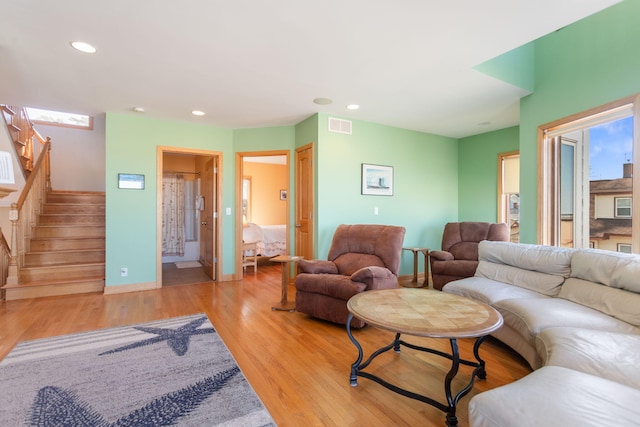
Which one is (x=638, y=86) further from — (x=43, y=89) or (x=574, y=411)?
(x=43, y=89)

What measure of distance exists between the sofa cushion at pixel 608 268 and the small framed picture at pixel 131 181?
5078mm

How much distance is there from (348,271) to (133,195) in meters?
3.24

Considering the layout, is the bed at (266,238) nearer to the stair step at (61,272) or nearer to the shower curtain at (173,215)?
the shower curtain at (173,215)

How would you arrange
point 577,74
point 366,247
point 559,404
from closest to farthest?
point 559,404 → point 577,74 → point 366,247

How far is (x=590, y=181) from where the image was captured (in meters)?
3.25

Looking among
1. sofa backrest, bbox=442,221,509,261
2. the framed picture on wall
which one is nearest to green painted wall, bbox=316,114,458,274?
the framed picture on wall

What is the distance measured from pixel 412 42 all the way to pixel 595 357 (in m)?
2.37

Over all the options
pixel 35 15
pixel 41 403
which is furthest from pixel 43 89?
pixel 41 403

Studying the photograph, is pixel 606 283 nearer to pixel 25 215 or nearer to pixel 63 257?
pixel 63 257

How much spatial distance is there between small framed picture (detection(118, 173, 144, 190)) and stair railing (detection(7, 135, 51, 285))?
1226 mm

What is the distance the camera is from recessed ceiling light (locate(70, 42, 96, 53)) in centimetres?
248

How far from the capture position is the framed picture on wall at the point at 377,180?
4.66 metres

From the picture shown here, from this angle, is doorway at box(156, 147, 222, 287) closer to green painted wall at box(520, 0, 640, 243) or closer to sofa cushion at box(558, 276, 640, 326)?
green painted wall at box(520, 0, 640, 243)

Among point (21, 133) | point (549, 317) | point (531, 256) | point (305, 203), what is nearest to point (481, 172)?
point (531, 256)
